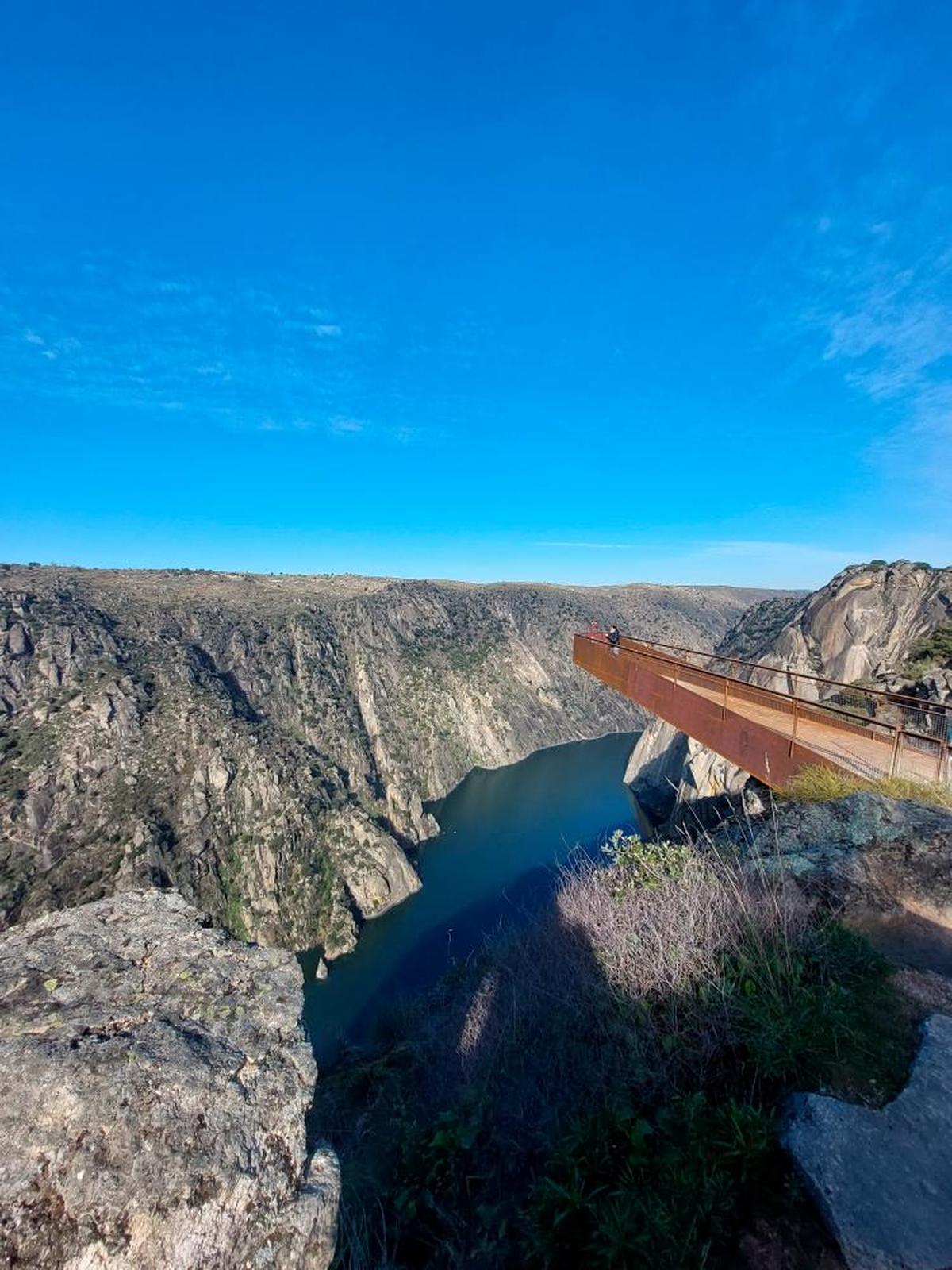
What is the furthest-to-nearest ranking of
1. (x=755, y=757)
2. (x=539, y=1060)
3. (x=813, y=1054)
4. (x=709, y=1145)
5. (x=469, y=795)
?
1. (x=469, y=795)
2. (x=755, y=757)
3. (x=539, y=1060)
4. (x=813, y=1054)
5. (x=709, y=1145)

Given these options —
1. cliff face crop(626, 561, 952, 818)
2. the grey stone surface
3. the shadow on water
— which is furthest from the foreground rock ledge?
the shadow on water

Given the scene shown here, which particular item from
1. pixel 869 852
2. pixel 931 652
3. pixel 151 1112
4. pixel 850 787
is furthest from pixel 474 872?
pixel 151 1112

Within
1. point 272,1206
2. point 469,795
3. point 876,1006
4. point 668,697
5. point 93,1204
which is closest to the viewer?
point 93,1204

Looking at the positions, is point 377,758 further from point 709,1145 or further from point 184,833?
point 709,1145

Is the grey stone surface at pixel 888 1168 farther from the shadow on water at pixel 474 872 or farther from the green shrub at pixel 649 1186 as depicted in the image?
the shadow on water at pixel 474 872

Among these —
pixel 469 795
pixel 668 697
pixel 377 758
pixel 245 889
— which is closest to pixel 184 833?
pixel 245 889

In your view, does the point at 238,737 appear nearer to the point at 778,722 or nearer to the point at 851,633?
→ the point at 851,633
